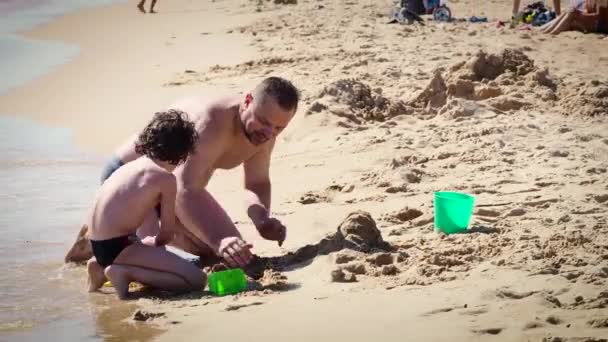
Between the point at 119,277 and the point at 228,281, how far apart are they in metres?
0.51

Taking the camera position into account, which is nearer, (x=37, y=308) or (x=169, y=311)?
(x=169, y=311)

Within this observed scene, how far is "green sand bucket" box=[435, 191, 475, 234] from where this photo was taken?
4844 millimetres

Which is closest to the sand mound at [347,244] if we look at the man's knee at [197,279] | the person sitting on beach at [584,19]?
the man's knee at [197,279]

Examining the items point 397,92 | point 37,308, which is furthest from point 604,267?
point 397,92

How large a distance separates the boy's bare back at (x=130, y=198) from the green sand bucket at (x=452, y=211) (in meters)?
1.27

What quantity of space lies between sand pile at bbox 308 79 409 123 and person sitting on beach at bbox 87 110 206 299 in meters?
3.39

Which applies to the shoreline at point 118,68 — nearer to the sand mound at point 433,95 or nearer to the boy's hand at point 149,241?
the sand mound at point 433,95

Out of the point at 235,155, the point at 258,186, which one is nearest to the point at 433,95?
the point at 258,186

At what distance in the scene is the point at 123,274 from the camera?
15.2 ft

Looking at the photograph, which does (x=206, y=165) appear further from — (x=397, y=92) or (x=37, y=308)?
(x=397, y=92)

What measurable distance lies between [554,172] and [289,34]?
24.2ft

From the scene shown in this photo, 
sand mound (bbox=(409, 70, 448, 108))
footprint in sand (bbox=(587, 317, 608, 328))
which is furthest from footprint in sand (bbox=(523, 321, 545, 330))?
sand mound (bbox=(409, 70, 448, 108))

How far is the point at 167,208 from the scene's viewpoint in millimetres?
4605

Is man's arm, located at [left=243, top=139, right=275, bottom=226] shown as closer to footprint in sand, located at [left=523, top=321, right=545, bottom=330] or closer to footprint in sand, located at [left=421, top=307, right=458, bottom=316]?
footprint in sand, located at [left=421, top=307, right=458, bottom=316]
